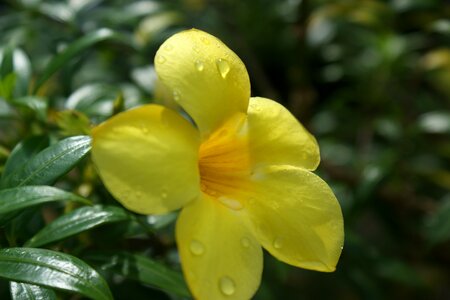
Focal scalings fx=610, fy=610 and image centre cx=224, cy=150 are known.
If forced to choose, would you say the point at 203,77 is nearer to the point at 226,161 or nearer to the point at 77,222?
the point at 226,161

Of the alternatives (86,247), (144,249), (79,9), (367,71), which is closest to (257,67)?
(367,71)

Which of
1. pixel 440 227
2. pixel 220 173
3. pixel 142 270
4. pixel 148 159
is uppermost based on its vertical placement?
pixel 148 159

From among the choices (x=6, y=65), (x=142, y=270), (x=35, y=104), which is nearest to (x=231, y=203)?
(x=142, y=270)

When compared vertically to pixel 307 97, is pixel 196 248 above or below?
above

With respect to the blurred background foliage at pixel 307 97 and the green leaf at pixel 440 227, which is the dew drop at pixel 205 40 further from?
the green leaf at pixel 440 227

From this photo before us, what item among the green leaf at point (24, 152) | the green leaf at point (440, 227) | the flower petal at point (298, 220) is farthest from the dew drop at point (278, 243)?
the green leaf at point (440, 227)

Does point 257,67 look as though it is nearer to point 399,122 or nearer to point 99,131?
point 399,122
